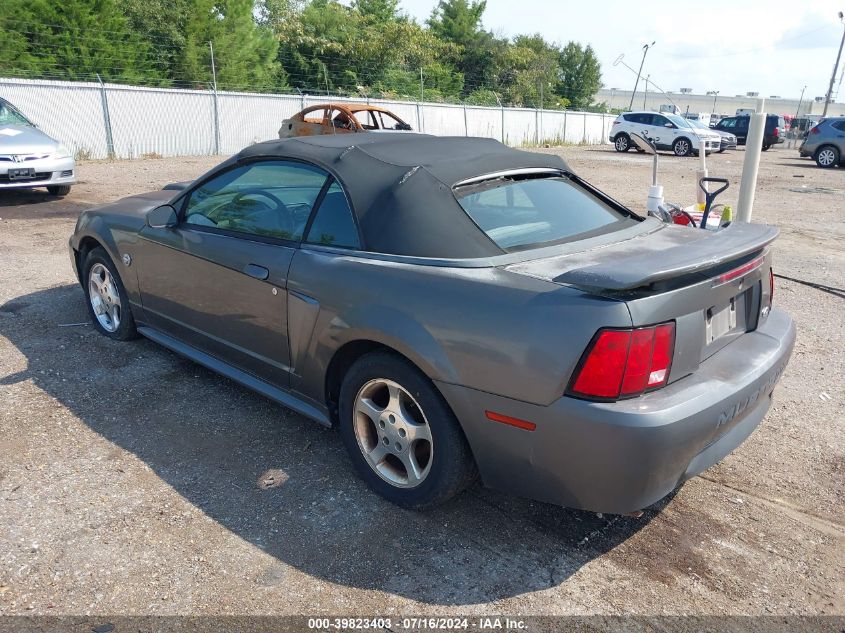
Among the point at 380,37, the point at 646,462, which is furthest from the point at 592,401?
the point at 380,37

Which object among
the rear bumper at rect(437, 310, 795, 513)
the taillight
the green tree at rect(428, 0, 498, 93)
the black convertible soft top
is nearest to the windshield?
the black convertible soft top

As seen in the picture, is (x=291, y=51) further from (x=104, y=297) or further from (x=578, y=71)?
(x=104, y=297)

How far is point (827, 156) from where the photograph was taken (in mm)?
23359

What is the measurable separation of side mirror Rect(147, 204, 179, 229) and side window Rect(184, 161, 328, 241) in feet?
0.24

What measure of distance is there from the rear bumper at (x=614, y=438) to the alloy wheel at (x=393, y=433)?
281 millimetres

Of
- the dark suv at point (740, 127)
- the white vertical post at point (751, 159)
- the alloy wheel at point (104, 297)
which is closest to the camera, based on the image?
the alloy wheel at point (104, 297)

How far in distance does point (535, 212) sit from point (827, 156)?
24353 mm

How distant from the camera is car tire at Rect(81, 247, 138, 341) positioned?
185 inches

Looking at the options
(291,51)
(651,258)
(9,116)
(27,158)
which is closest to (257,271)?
(651,258)

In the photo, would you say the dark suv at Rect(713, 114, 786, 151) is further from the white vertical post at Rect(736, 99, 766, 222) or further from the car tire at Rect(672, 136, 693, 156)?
the white vertical post at Rect(736, 99, 766, 222)

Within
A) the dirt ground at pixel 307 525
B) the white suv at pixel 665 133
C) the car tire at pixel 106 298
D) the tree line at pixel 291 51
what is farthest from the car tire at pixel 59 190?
the white suv at pixel 665 133

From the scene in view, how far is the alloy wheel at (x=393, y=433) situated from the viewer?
9.64 feet

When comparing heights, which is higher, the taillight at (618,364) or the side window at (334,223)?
the side window at (334,223)

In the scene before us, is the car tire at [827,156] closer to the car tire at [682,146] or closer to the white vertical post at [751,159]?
the car tire at [682,146]
